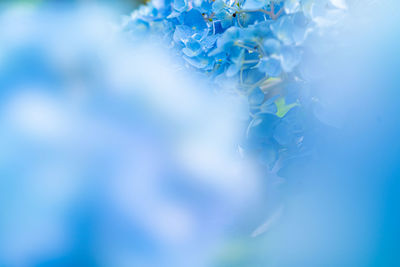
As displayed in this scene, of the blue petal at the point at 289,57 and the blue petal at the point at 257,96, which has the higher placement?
the blue petal at the point at 257,96

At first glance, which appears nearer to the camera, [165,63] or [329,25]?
[329,25]

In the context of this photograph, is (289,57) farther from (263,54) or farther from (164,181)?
(164,181)

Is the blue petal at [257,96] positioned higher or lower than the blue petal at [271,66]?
higher

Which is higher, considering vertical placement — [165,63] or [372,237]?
[165,63]

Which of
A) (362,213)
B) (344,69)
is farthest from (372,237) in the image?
(344,69)

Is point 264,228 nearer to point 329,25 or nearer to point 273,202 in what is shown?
point 273,202
